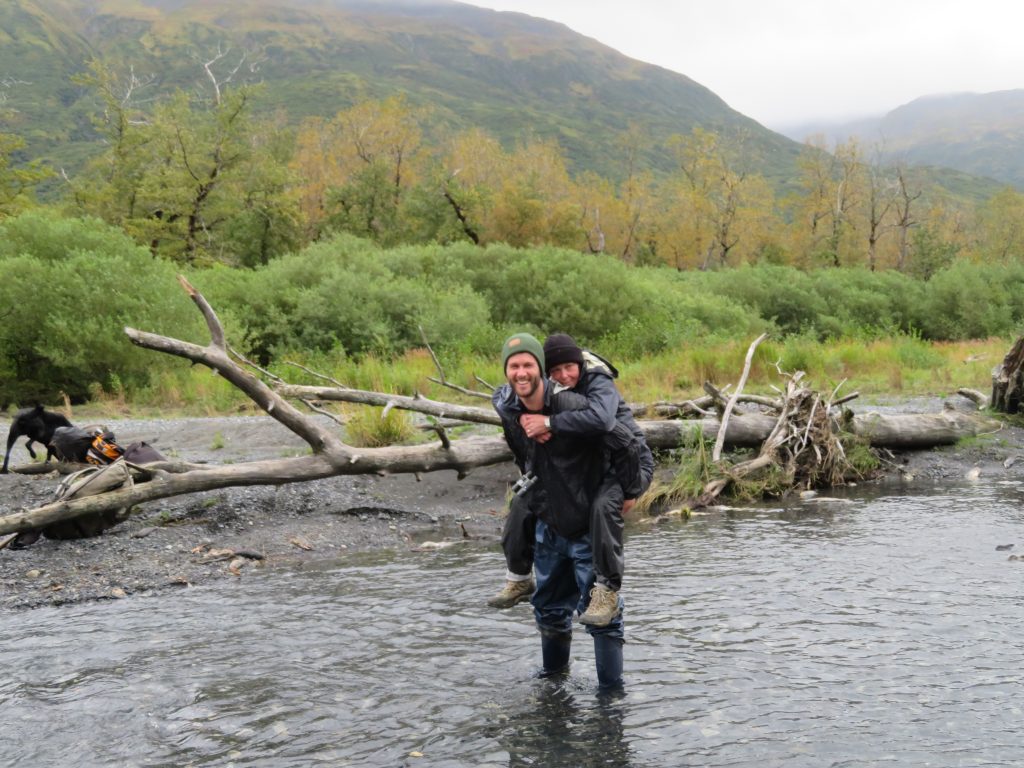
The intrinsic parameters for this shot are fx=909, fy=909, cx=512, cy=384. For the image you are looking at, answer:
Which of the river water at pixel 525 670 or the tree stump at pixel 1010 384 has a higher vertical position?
the tree stump at pixel 1010 384

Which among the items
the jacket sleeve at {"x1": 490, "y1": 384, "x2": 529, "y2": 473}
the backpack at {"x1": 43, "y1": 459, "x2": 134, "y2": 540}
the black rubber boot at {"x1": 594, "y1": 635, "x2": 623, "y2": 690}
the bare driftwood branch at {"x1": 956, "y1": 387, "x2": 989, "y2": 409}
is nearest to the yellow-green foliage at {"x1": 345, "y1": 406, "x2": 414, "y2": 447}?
the backpack at {"x1": 43, "y1": 459, "x2": 134, "y2": 540}

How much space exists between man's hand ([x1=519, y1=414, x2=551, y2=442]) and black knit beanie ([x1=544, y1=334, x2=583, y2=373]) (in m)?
0.31

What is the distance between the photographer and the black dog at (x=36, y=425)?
412 inches

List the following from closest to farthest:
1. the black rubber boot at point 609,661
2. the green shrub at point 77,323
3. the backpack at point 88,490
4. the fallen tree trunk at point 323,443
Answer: the black rubber boot at point 609,661 < the fallen tree trunk at point 323,443 < the backpack at point 88,490 < the green shrub at point 77,323

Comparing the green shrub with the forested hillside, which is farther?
the forested hillside

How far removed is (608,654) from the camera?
501 centimetres

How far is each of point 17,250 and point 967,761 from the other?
21.2 metres

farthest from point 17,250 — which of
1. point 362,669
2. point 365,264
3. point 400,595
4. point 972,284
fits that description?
point 972,284

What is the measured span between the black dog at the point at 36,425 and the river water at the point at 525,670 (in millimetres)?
4077

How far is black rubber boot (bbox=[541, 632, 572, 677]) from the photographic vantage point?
17.4ft

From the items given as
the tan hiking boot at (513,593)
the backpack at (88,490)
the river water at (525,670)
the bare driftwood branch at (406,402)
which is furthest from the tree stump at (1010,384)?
the backpack at (88,490)

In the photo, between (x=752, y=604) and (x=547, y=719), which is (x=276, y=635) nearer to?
(x=547, y=719)

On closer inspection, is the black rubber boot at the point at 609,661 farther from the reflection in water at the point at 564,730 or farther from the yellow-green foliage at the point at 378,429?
the yellow-green foliage at the point at 378,429

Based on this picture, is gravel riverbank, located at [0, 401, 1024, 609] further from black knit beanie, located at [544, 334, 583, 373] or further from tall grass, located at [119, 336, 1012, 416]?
black knit beanie, located at [544, 334, 583, 373]
